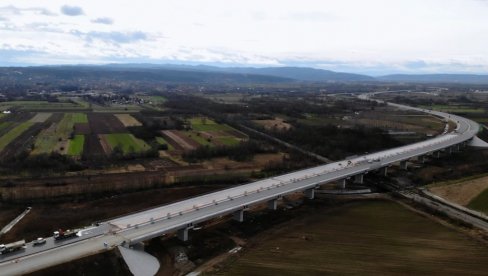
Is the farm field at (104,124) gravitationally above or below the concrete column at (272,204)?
above

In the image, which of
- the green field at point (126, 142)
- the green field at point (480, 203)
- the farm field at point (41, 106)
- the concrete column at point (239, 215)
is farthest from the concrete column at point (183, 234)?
the farm field at point (41, 106)

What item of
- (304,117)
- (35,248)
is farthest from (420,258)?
(304,117)

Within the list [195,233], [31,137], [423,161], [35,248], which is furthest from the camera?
[31,137]

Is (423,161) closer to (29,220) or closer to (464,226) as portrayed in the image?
(464,226)

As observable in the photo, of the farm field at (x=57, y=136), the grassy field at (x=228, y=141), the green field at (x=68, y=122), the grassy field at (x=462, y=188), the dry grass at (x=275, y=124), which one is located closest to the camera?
the grassy field at (x=462, y=188)

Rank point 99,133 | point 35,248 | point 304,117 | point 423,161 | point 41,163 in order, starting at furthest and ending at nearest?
point 304,117 < point 99,133 < point 423,161 < point 41,163 < point 35,248

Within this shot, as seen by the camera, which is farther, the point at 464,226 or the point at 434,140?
the point at 434,140

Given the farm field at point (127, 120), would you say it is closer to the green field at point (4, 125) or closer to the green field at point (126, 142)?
the green field at point (126, 142)
